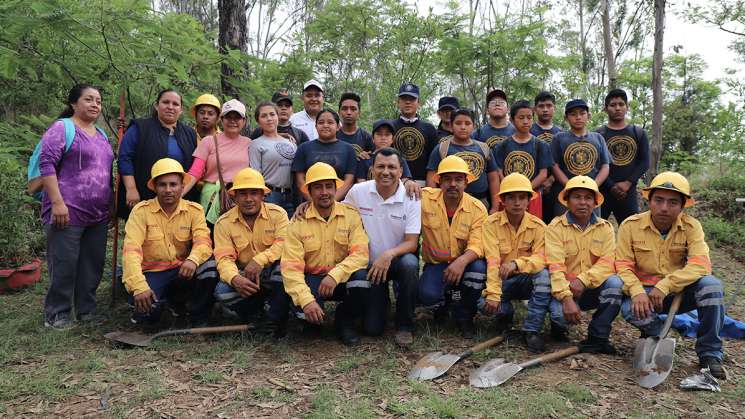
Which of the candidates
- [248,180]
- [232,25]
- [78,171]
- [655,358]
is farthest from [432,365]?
[232,25]

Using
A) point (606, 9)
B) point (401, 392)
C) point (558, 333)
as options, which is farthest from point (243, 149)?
point (606, 9)

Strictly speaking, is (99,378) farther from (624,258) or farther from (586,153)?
(586,153)

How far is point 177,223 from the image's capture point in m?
4.75

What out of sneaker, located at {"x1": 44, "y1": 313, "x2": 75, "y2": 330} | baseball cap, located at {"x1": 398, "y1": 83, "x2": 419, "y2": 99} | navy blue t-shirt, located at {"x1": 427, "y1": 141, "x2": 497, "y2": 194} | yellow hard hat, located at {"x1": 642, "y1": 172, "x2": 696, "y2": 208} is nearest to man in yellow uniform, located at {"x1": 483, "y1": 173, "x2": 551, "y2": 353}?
navy blue t-shirt, located at {"x1": 427, "y1": 141, "x2": 497, "y2": 194}

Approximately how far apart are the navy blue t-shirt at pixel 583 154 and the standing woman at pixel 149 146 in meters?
3.94

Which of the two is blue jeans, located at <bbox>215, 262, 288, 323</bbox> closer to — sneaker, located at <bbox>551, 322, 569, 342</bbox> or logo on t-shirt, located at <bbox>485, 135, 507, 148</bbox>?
sneaker, located at <bbox>551, 322, 569, 342</bbox>

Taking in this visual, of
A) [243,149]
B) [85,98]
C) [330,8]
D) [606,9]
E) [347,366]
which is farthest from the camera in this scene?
[606,9]

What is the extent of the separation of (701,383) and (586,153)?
2590mm

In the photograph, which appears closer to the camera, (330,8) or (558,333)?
(558,333)

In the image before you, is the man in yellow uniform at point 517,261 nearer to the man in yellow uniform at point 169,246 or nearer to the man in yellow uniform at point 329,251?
the man in yellow uniform at point 329,251

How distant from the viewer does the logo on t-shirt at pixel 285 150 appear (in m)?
5.25

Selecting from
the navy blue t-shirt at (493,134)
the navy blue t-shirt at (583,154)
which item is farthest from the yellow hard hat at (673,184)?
the navy blue t-shirt at (493,134)

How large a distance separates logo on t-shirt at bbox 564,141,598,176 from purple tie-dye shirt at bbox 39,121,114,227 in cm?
479

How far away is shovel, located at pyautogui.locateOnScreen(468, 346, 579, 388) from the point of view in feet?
12.2
